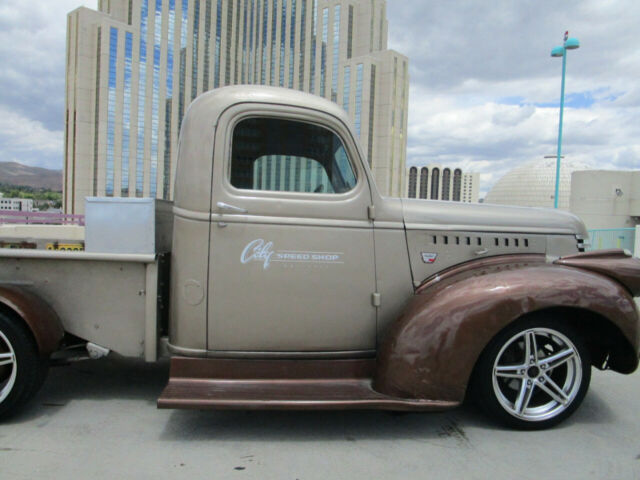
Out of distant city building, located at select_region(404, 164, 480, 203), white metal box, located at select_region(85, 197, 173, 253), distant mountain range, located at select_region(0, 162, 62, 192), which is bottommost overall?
white metal box, located at select_region(85, 197, 173, 253)

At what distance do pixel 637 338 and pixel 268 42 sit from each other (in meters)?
62.6

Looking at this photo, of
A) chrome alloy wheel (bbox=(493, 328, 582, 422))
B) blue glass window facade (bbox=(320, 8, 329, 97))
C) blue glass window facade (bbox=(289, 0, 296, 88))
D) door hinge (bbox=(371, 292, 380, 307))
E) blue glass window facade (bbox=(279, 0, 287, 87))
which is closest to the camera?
chrome alloy wheel (bbox=(493, 328, 582, 422))

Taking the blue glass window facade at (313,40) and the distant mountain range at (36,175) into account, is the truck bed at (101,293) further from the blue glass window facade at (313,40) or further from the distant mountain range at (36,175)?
the distant mountain range at (36,175)

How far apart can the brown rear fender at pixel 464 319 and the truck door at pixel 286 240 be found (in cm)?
31

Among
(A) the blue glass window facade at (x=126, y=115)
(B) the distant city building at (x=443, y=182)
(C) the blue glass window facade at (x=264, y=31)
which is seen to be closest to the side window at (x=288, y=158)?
(A) the blue glass window facade at (x=126, y=115)

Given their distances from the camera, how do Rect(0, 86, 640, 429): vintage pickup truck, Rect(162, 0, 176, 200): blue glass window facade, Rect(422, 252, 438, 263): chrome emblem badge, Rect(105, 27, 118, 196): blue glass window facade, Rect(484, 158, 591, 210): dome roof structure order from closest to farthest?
1. Rect(0, 86, 640, 429): vintage pickup truck
2. Rect(422, 252, 438, 263): chrome emblem badge
3. Rect(105, 27, 118, 196): blue glass window facade
4. Rect(162, 0, 176, 200): blue glass window facade
5. Rect(484, 158, 591, 210): dome roof structure

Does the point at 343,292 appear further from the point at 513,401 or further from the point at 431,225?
the point at 513,401

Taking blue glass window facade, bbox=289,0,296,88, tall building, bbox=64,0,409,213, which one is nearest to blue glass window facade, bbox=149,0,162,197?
tall building, bbox=64,0,409,213

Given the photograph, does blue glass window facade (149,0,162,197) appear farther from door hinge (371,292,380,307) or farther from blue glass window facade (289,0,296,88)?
door hinge (371,292,380,307)

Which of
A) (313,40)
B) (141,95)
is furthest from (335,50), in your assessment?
(141,95)

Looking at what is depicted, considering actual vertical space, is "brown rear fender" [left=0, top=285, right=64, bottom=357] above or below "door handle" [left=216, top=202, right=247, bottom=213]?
below

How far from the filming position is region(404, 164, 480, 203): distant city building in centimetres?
9100

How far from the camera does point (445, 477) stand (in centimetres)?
246

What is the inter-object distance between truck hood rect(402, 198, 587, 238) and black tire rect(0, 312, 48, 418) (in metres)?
2.50
